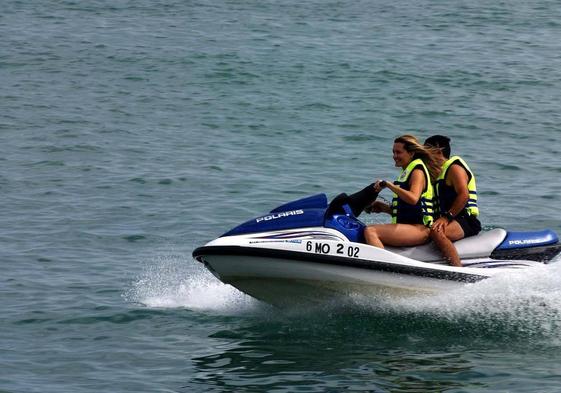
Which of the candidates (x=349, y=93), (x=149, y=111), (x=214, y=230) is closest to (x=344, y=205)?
(x=214, y=230)

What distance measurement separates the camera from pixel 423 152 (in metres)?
10.7

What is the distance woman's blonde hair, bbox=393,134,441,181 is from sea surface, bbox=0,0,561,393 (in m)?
1.05

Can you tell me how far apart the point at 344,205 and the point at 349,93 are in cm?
1281

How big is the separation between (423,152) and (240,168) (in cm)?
740

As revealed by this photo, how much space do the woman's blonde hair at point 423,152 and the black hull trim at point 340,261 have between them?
86cm

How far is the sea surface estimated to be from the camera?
403 inches

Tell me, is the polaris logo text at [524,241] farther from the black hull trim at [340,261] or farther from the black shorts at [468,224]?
the black hull trim at [340,261]

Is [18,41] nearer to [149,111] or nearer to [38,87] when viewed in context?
[38,87]

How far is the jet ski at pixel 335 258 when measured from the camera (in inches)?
412

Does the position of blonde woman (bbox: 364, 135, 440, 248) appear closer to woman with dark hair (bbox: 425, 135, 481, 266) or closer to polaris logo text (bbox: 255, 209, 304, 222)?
woman with dark hair (bbox: 425, 135, 481, 266)

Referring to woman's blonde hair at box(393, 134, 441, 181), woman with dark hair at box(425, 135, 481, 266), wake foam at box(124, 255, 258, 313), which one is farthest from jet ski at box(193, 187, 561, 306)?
wake foam at box(124, 255, 258, 313)

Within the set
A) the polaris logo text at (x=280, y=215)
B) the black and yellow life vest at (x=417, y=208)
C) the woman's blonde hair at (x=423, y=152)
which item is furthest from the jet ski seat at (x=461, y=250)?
the polaris logo text at (x=280, y=215)

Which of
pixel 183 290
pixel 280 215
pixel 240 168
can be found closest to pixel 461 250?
pixel 280 215

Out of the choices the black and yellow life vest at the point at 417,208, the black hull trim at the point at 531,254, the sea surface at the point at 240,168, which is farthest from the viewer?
the black hull trim at the point at 531,254
